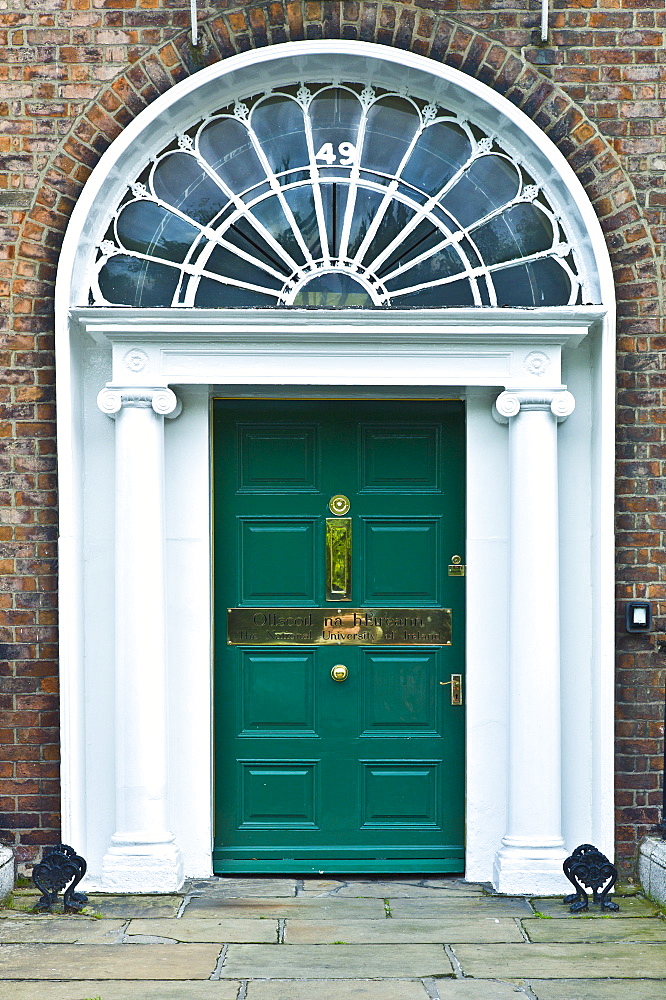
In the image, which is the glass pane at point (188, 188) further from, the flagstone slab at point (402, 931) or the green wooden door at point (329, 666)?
the flagstone slab at point (402, 931)

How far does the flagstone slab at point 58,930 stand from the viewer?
491cm

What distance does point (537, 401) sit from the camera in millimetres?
5605

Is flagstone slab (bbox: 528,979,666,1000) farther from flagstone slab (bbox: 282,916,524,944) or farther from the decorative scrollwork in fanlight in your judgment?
the decorative scrollwork in fanlight

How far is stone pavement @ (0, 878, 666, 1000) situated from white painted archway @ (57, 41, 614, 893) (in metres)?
0.32

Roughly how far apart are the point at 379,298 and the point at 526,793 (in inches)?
104

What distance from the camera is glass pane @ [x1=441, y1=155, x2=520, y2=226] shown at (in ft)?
19.0

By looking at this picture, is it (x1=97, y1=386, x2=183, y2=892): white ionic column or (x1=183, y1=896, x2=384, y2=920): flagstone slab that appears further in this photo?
(x1=97, y1=386, x2=183, y2=892): white ionic column

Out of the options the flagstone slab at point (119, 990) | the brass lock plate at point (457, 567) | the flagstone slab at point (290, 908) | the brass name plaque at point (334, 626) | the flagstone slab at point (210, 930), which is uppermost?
the brass lock plate at point (457, 567)

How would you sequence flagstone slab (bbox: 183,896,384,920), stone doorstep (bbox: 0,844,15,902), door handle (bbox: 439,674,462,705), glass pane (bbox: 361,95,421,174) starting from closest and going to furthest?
1. flagstone slab (bbox: 183,896,384,920)
2. stone doorstep (bbox: 0,844,15,902)
3. glass pane (bbox: 361,95,421,174)
4. door handle (bbox: 439,674,462,705)

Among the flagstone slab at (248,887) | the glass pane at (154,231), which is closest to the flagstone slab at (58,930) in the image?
the flagstone slab at (248,887)

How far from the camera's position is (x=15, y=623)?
567 centimetres

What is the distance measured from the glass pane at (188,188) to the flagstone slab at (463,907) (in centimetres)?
362

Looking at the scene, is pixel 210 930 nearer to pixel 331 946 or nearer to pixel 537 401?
pixel 331 946

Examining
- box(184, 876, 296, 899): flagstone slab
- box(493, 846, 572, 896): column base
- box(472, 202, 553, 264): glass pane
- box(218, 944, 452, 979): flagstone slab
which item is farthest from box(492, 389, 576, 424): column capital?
box(184, 876, 296, 899): flagstone slab
